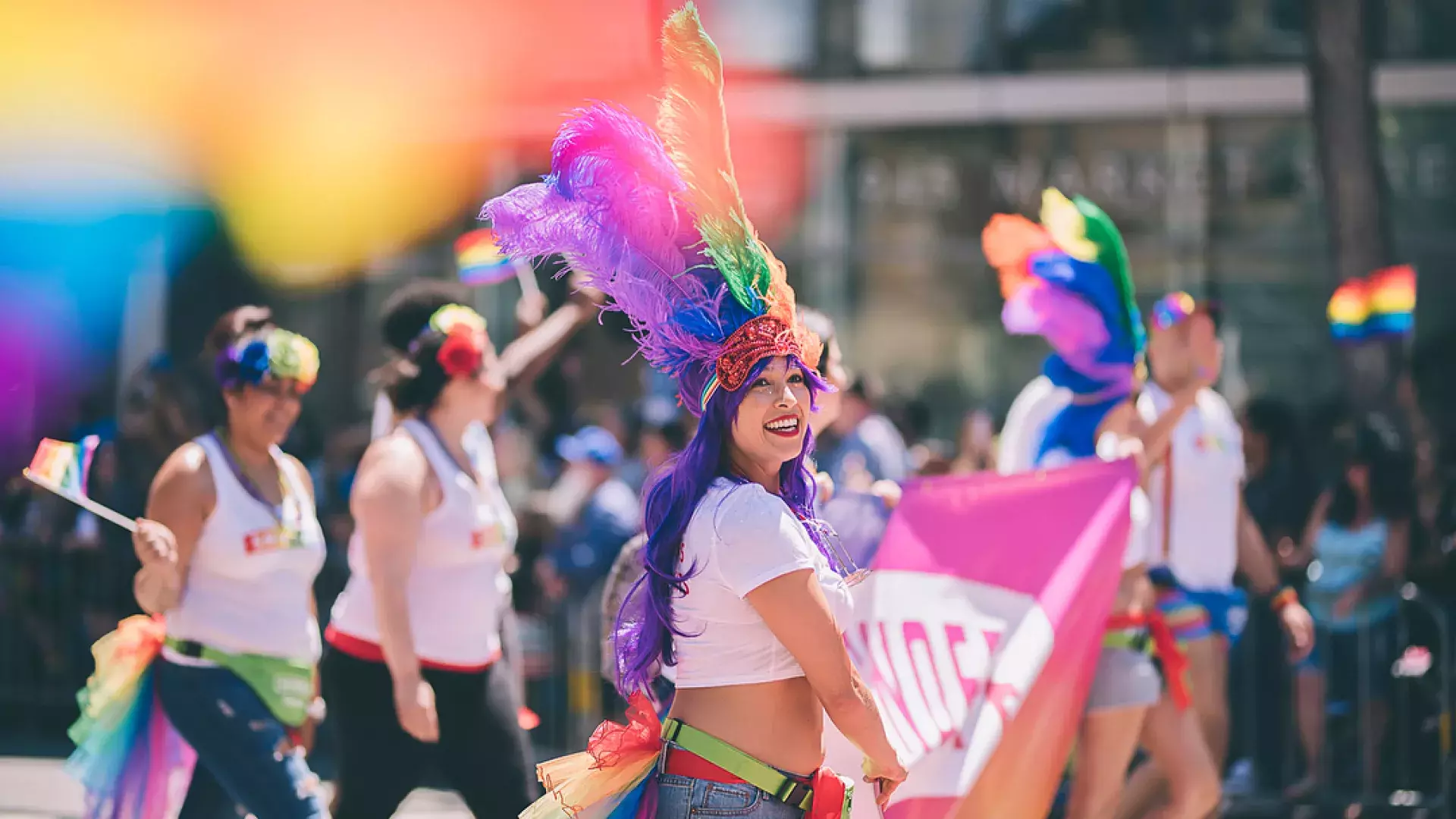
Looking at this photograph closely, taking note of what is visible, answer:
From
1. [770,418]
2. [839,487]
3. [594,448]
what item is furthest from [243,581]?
[594,448]

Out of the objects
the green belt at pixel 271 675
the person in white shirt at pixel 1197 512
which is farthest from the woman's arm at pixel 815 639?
the person in white shirt at pixel 1197 512

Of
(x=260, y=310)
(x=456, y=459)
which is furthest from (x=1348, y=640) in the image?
(x=260, y=310)

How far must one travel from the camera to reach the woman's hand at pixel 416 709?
16.5 ft

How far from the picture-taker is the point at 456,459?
5379mm

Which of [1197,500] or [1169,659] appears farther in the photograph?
[1197,500]

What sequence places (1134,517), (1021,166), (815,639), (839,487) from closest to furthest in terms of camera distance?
(815,639)
(1134,517)
(839,487)
(1021,166)

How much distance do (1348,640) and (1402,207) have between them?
925 centimetres

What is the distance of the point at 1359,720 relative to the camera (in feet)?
27.4

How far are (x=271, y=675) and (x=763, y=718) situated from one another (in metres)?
2.16

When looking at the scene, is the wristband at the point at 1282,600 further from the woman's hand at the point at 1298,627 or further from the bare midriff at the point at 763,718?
the bare midriff at the point at 763,718

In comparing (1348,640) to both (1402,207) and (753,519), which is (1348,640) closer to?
(753,519)

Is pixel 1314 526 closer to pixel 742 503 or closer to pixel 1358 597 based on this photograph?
pixel 1358 597

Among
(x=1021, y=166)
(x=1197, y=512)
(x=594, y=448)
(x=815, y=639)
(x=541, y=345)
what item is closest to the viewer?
(x=815, y=639)

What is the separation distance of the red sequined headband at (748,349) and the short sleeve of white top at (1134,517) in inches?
94.6
